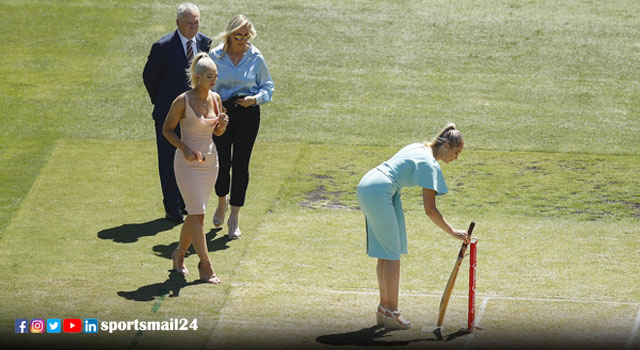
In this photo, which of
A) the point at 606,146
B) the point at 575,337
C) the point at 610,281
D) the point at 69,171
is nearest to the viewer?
the point at 575,337

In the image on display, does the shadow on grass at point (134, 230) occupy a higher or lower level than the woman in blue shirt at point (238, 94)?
lower

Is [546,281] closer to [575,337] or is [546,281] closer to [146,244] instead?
[575,337]

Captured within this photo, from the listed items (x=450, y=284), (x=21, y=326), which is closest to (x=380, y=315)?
(x=450, y=284)

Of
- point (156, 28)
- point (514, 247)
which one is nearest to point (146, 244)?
point (514, 247)

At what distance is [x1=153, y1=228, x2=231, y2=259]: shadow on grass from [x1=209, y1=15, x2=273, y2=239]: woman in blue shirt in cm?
13

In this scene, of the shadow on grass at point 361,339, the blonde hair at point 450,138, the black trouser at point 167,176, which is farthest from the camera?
the black trouser at point 167,176

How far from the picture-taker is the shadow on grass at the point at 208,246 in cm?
836

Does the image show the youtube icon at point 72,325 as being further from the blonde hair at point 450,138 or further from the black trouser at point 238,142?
the blonde hair at point 450,138

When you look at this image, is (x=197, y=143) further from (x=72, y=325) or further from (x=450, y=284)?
(x=450, y=284)

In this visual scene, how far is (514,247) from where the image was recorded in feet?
28.4

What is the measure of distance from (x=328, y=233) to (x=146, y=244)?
180 cm

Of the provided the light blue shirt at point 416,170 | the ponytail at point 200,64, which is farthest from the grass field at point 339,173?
the ponytail at point 200,64

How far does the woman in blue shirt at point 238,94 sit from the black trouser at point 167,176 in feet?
1.77

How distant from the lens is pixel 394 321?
643 centimetres
